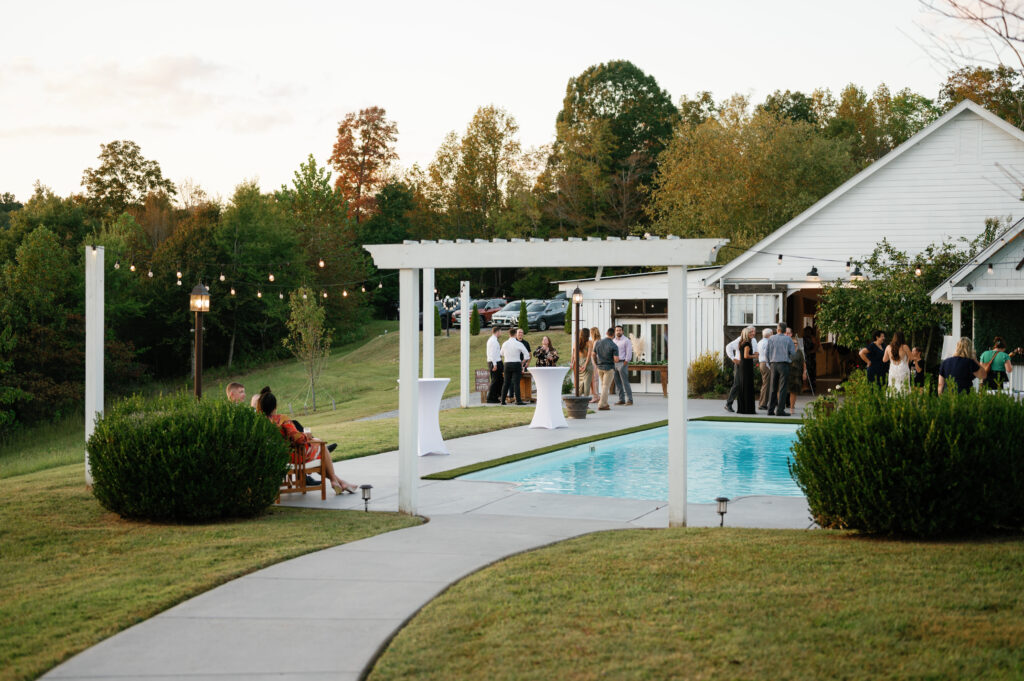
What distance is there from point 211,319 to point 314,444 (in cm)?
Result: 3632

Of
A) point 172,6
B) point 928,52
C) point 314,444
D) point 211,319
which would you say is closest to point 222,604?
point 314,444

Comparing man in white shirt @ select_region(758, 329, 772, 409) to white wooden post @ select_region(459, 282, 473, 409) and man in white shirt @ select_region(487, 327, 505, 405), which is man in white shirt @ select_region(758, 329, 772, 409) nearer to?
man in white shirt @ select_region(487, 327, 505, 405)

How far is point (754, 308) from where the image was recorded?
2438cm

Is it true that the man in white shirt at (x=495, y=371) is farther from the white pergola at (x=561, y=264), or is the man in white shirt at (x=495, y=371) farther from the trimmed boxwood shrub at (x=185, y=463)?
the trimmed boxwood shrub at (x=185, y=463)

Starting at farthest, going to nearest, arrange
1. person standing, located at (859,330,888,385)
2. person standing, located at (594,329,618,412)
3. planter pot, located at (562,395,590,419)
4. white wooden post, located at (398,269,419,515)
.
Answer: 1. person standing, located at (594,329,618,412)
2. planter pot, located at (562,395,590,419)
3. person standing, located at (859,330,888,385)
4. white wooden post, located at (398,269,419,515)

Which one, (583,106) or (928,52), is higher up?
(583,106)

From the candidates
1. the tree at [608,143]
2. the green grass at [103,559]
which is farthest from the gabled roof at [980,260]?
the tree at [608,143]

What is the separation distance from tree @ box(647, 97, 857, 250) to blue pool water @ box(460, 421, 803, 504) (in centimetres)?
2193

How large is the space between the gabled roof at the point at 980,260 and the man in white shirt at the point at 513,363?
8448 mm

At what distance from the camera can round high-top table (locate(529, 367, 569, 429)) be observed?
1647 cm

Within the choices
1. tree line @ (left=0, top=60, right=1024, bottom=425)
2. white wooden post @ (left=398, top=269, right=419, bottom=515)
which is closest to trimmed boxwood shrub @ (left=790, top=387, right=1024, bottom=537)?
white wooden post @ (left=398, top=269, right=419, bottom=515)

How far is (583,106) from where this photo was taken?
58719mm

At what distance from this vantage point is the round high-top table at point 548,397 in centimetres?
1647

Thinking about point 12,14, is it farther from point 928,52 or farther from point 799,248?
point 928,52
